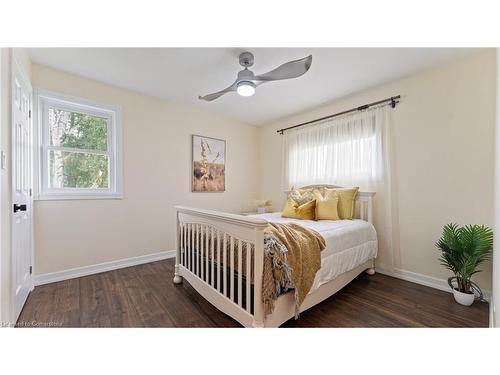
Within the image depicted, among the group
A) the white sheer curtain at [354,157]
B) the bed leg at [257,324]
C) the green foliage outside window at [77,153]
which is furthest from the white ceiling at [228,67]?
the bed leg at [257,324]

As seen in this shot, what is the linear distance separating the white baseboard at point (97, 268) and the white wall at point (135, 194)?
0.05 m

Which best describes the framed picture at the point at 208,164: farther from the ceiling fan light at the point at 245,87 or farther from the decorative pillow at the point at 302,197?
the ceiling fan light at the point at 245,87

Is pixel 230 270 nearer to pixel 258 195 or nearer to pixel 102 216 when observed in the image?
pixel 102 216

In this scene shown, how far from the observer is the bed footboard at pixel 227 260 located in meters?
1.34

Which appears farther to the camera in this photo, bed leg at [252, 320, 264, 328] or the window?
the window

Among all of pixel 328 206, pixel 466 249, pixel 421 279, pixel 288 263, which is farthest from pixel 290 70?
pixel 421 279

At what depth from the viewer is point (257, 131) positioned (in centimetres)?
449

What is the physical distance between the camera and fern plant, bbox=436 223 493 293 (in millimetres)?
1791

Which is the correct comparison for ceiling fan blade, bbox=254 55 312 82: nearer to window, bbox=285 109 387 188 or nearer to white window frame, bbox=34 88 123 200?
window, bbox=285 109 387 188

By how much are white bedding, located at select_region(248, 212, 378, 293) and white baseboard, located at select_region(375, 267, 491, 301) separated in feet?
1.05

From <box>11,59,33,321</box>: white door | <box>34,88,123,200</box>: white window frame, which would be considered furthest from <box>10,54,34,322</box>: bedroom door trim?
<box>34,88,123,200</box>: white window frame
